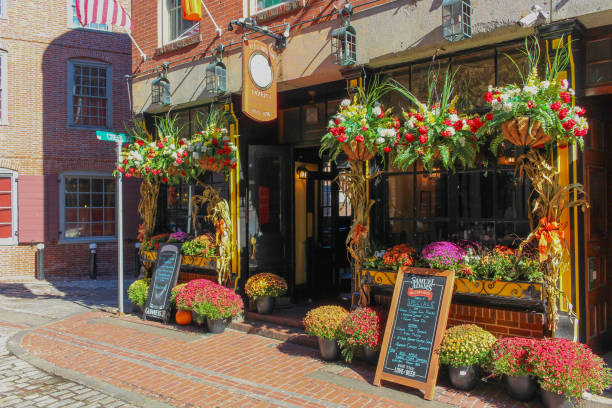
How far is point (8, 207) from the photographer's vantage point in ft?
48.3

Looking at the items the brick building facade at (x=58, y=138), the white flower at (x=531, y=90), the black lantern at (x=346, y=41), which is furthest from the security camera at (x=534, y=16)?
the brick building facade at (x=58, y=138)

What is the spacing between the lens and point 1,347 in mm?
7422

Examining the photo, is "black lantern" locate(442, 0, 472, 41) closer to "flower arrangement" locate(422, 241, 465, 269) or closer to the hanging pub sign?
"flower arrangement" locate(422, 241, 465, 269)

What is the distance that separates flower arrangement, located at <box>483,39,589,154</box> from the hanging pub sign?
10.9ft

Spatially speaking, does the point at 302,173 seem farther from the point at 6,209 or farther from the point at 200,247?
the point at 6,209

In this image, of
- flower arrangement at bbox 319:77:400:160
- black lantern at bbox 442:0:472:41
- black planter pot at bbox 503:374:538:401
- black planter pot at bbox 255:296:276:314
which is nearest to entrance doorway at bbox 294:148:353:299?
black planter pot at bbox 255:296:276:314

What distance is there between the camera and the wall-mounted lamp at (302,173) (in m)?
9.22

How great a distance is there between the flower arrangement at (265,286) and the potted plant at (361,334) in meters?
2.19

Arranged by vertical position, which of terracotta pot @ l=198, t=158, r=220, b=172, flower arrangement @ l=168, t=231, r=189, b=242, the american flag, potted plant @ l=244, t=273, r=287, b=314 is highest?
the american flag

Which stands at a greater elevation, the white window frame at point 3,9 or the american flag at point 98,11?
the white window frame at point 3,9

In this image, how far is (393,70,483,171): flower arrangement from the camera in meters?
5.40

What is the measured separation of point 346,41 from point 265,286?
3.97 m

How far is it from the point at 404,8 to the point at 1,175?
13.0m

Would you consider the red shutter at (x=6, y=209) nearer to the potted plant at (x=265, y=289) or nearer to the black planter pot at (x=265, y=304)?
the potted plant at (x=265, y=289)
